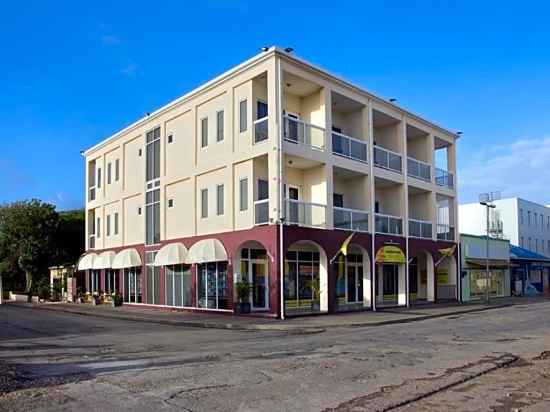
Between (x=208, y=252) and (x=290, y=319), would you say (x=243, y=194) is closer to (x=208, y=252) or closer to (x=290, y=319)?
(x=208, y=252)

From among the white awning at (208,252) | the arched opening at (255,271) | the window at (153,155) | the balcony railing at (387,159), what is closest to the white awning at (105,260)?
the window at (153,155)

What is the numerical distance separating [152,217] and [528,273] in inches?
1445

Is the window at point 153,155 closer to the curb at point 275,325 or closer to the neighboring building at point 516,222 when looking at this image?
the curb at point 275,325

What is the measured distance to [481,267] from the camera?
4141 cm

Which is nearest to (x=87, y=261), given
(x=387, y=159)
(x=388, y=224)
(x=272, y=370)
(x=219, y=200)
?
(x=219, y=200)

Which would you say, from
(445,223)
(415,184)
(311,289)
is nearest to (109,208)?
(311,289)

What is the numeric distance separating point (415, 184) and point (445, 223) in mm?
7569

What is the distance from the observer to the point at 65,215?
52781 millimetres

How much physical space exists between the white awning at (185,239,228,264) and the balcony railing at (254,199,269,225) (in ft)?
8.41

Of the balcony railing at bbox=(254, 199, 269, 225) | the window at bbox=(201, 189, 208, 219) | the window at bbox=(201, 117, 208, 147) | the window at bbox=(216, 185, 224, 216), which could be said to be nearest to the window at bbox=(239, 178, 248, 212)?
the balcony railing at bbox=(254, 199, 269, 225)

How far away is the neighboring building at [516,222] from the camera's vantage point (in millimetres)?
63969

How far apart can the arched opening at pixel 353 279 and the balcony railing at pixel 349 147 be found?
15.2 feet

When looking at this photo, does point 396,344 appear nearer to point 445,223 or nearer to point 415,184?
point 415,184

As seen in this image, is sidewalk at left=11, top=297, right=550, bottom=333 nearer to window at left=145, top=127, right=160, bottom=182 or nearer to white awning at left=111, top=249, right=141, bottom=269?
white awning at left=111, top=249, right=141, bottom=269
